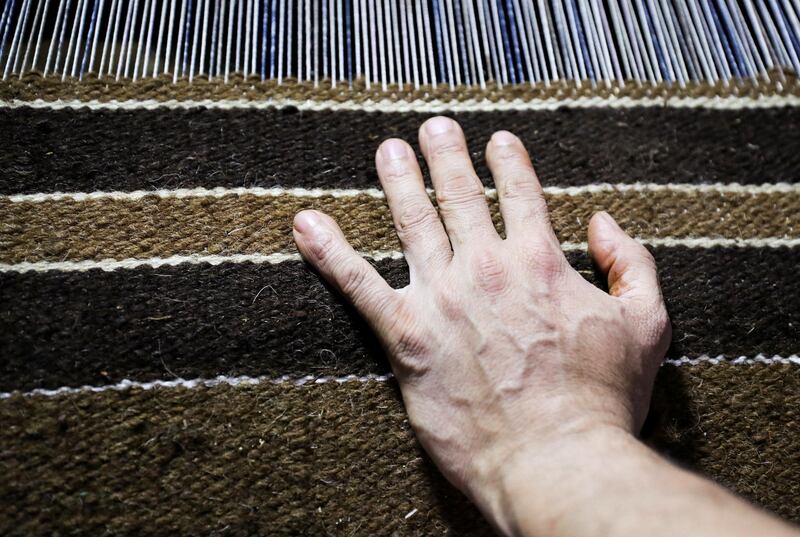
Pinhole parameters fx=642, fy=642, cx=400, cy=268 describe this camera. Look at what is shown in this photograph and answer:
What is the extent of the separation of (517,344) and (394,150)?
32 cm

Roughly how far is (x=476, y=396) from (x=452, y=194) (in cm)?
27

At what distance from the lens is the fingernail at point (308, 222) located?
0.82 meters

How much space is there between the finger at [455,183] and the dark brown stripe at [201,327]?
0.32ft

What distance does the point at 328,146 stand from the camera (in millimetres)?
894

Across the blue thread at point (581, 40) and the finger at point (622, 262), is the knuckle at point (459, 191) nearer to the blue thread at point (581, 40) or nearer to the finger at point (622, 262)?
the finger at point (622, 262)

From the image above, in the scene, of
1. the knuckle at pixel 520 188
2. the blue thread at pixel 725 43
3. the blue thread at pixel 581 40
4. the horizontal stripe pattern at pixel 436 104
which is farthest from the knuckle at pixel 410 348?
the blue thread at pixel 725 43

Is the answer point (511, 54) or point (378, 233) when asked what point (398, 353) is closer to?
point (378, 233)

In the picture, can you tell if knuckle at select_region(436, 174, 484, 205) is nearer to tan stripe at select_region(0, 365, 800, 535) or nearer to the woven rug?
the woven rug

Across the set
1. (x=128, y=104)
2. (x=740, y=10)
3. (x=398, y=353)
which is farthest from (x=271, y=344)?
(x=740, y=10)

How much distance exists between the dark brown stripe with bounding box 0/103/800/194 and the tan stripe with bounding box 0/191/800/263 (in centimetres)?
3

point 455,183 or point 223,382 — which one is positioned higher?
point 455,183

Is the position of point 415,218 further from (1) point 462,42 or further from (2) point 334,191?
(1) point 462,42

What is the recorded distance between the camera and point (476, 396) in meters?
0.72

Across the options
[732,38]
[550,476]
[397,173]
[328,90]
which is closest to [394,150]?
[397,173]
